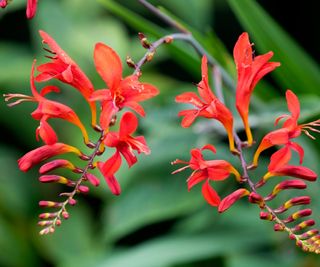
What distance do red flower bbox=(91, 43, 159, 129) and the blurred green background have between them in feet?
1.33

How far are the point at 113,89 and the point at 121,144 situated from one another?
68mm

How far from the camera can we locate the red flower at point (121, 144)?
2.94 feet

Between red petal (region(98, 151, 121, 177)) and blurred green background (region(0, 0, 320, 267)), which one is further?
blurred green background (region(0, 0, 320, 267))

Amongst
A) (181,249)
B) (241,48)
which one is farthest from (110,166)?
(181,249)

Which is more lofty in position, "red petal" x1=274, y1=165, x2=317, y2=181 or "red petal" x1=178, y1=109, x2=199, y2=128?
"red petal" x1=274, y1=165, x2=317, y2=181

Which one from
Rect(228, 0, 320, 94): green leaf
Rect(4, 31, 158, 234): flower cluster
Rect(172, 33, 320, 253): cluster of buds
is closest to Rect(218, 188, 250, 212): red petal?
Rect(172, 33, 320, 253): cluster of buds

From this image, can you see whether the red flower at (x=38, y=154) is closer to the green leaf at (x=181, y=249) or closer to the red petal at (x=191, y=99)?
the red petal at (x=191, y=99)

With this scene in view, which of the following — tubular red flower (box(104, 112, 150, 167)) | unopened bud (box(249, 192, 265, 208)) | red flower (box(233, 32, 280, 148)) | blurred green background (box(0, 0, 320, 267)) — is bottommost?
blurred green background (box(0, 0, 320, 267))

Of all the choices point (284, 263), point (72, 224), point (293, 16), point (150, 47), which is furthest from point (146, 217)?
point (293, 16)

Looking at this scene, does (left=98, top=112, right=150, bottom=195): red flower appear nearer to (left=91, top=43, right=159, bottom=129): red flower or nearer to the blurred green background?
(left=91, top=43, right=159, bottom=129): red flower

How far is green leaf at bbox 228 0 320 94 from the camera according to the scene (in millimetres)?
1501

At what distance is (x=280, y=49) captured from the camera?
152 centimetres

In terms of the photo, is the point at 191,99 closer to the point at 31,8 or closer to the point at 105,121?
the point at 105,121

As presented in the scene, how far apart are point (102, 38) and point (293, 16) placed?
0.57m
